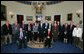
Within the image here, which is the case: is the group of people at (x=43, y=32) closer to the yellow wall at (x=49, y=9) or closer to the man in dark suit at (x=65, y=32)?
the man in dark suit at (x=65, y=32)

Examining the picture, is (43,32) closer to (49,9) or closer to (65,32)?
(65,32)

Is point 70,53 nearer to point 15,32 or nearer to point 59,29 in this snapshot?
point 59,29

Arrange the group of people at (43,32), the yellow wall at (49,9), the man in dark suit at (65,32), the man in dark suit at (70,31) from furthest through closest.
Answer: the yellow wall at (49,9) < the man in dark suit at (65,32) < the man in dark suit at (70,31) < the group of people at (43,32)

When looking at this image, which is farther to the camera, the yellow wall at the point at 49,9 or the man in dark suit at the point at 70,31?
the yellow wall at the point at 49,9

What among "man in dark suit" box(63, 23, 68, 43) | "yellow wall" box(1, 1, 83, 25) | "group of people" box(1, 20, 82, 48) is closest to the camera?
"group of people" box(1, 20, 82, 48)

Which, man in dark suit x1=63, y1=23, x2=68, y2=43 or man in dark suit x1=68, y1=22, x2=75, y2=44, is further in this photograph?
man in dark suit x1=63, y1=23, x2=68, y2=43

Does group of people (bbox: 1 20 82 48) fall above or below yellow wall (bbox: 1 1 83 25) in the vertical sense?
below

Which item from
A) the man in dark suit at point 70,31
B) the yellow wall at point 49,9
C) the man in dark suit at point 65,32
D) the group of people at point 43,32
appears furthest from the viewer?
the yellow wall at point 49,9

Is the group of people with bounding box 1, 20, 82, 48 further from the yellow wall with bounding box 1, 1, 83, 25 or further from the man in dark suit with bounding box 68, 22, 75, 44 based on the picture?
the yellow wall with bounding box 1, 1, 83, 25

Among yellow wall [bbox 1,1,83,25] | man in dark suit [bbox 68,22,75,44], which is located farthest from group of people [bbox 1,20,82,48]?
yellow wall [bbox 1,1,83,25]

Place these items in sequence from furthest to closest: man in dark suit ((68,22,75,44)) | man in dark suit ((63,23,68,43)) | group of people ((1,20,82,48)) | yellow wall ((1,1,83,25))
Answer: yellow wall ((1,1,83,25)) < man in dark suit ((63,23,68,43)) < man in dark suit ((68,22,75,44)) < group of people ((1,20,82,48))

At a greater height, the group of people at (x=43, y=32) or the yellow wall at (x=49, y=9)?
the yellow wall at (x=49, y=9)

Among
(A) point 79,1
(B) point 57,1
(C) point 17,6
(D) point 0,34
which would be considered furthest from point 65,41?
(C) point 17,6

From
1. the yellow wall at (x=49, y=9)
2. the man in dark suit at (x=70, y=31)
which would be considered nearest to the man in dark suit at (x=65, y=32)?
the man in dark suit at (x=70, y=31)
